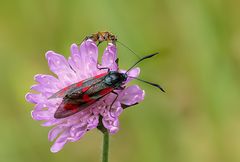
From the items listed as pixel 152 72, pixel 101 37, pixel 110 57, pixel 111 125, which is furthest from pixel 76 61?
pixel 152 72

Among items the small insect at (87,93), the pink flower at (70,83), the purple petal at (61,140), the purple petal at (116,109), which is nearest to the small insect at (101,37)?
the pink flower at (70,83)

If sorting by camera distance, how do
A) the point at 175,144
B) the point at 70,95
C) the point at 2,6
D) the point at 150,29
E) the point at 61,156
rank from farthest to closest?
1. the point at 2,6
2. the point at 150,29
3. the point at 61,156
4. the point at 175,144
5. the point at 70,95

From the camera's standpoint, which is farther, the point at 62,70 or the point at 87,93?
the point at 62,70

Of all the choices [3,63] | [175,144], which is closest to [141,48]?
[175,144]

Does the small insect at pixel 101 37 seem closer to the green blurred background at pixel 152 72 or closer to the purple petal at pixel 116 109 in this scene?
the purple petal at pixel 116 109

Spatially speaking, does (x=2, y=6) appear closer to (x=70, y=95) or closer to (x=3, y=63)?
(x=3, y=63)

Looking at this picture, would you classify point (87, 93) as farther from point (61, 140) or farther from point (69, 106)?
point (61, 140)
